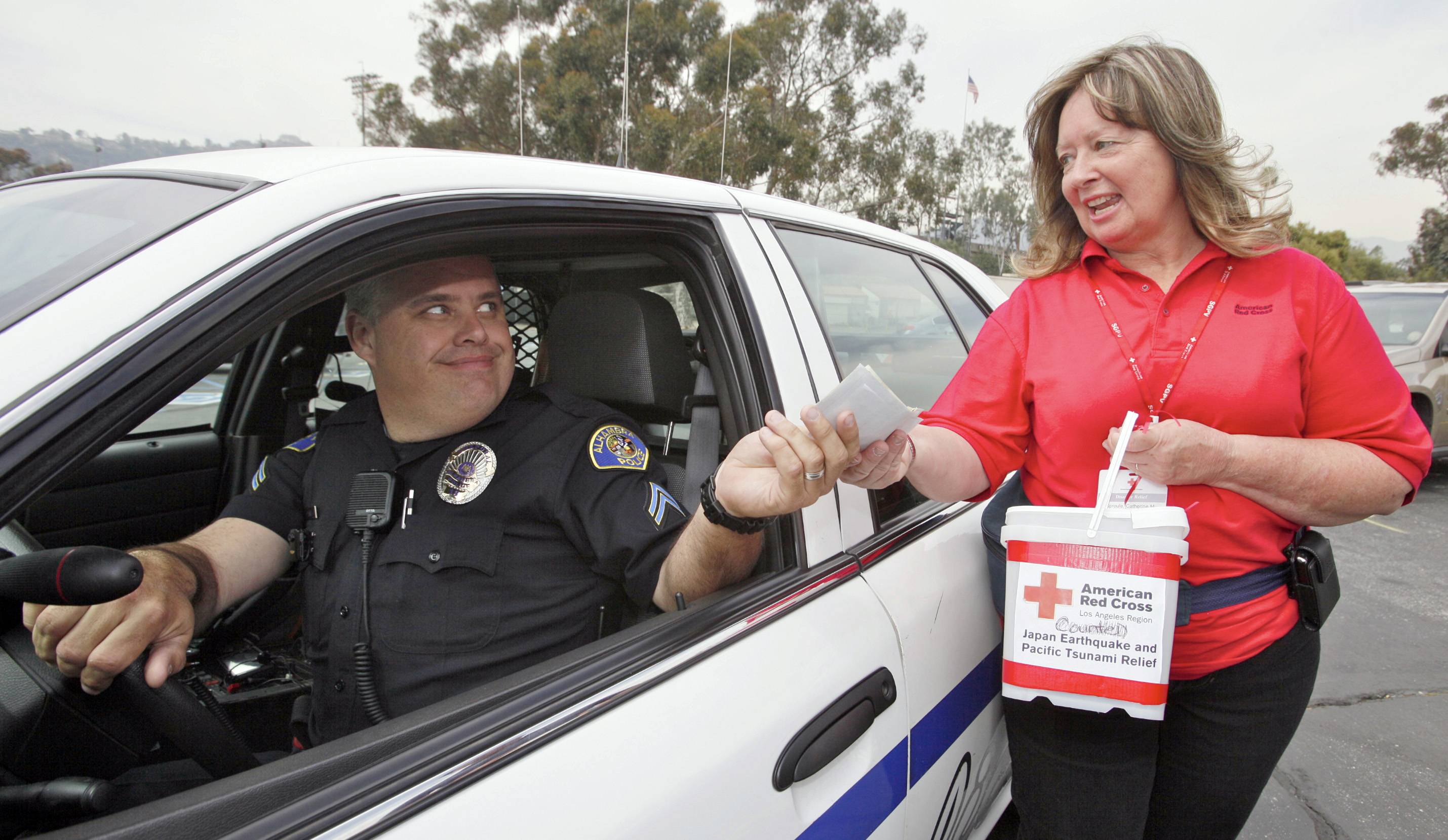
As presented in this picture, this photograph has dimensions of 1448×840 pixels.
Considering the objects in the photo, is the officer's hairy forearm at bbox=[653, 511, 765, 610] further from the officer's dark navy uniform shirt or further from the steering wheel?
the steering wheel

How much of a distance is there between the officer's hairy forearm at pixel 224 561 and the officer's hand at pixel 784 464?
3.16ft

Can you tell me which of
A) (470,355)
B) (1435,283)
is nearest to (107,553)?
(470,355)

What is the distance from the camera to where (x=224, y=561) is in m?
1.48

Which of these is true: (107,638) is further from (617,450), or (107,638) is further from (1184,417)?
(1184,417)

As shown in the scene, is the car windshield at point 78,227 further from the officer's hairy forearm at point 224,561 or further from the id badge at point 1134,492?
the id badge at point 1134,492

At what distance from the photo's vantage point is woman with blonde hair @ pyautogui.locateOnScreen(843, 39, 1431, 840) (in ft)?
4.04

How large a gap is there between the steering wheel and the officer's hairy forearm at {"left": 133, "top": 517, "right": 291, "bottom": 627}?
21 cm

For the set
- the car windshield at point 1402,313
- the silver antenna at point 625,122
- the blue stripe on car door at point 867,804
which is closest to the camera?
the blue stripe on car door at point 867,804

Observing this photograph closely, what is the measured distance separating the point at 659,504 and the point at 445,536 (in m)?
0.37

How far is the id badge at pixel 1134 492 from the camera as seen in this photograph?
1229mm

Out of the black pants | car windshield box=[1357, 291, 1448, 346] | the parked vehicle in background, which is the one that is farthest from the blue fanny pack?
car windshield box=[1357, 291, 1448, 346]

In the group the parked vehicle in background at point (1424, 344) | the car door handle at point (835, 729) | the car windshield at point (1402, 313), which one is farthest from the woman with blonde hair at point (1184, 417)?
the car windshield at point (1402, 313)

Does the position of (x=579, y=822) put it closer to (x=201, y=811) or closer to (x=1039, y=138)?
(x=201, y=811)

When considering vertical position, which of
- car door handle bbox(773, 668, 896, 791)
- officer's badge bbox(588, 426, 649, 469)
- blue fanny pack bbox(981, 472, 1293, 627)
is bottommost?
car door handle bbox(773, 668, 896, 791)
